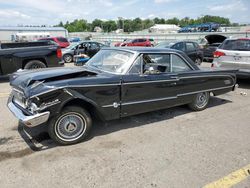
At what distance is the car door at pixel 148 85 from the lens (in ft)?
13.6

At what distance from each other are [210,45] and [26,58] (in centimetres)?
1139

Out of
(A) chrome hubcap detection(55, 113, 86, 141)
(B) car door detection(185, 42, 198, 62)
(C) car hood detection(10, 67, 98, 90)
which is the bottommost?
(A) chrome hubcap detection(55, 113, 86, 141)

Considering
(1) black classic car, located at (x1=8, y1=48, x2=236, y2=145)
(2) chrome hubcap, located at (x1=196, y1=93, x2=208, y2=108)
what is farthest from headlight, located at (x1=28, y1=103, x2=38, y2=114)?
(2) chrome hubcap, located at (x1=196, y1=93, x2=208, y2=108)

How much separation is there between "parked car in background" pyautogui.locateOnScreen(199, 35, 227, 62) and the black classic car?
9.82m

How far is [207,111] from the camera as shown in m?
5.56

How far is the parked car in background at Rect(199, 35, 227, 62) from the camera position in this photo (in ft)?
46.8

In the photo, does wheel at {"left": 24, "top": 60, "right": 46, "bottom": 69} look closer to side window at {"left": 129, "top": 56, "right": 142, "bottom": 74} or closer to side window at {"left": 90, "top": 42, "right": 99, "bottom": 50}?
side window at {"left": 129, "top": 56, "right": 142, "bottom": 74}

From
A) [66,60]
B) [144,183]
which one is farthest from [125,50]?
[66,60]

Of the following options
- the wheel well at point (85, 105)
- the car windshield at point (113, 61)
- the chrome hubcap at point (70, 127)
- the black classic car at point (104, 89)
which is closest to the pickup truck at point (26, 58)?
the black classic car at point (104, 89)

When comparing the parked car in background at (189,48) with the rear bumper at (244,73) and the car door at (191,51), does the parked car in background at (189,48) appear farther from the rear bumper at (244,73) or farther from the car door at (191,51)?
the rear bumper at (244,73)

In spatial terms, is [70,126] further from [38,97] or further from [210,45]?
[210,45]

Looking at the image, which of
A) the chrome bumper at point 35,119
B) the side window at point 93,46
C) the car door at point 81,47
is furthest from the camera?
the side window at point 93,46

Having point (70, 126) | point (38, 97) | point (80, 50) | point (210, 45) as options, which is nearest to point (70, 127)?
point (70, 126)

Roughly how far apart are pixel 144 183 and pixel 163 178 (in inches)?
11.0
